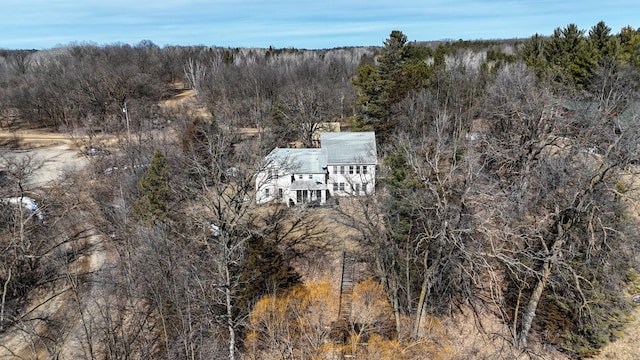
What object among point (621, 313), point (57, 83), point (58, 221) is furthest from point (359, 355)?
point (57, 83)

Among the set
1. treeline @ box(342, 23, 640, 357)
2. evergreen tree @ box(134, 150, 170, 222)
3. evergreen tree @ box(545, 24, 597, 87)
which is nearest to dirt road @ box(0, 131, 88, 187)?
evergreen tree @ box(134, 150, 170, 222)

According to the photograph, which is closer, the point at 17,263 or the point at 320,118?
the point at 17,263

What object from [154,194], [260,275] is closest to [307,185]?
[154,194]

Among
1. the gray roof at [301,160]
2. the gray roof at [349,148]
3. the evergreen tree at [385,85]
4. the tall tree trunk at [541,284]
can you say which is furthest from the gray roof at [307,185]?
the tall tree trunk at [541,284]

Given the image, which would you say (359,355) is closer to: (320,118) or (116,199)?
(116,199)

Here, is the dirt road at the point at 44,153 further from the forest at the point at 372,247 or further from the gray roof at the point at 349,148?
the gray roof at the point at 349,148

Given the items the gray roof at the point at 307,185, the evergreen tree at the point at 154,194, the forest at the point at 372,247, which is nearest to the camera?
the forest at the point at 372,247

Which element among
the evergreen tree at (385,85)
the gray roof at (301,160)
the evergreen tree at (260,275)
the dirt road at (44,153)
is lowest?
the evergreen tree at (260,275)
